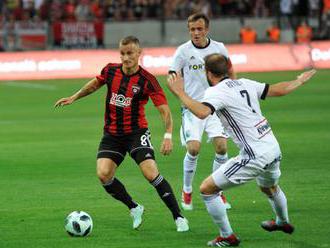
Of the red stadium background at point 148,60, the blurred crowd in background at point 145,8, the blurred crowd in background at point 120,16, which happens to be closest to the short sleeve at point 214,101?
the red stadium background at point 148,60

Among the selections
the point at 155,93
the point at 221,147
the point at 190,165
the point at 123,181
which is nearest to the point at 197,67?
the point at 221,147

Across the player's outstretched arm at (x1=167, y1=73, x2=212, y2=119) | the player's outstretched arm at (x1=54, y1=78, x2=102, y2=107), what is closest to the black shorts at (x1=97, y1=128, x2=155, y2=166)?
the player's outstretched arm at (x1=54, y1=78, x2=102, y2=107)

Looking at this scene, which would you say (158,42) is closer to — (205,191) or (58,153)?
(58,153)

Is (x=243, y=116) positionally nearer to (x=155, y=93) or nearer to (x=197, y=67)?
(x=155, y=93)

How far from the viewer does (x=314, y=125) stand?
19.8m

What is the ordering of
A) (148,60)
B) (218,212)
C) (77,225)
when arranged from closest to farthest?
(218,212), (77,225), (148,60)

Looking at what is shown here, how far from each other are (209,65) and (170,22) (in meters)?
27.7

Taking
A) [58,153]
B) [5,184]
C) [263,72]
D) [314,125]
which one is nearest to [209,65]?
[5,184]

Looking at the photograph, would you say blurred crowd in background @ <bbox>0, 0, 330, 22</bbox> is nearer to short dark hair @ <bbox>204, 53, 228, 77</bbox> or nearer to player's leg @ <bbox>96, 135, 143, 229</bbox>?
player's leg @ <bbox>96, 135, 143, 229</bbox>

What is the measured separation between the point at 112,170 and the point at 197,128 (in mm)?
1974

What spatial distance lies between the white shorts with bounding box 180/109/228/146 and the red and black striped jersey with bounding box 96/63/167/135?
60.1 inches

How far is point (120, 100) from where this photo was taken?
10523mm

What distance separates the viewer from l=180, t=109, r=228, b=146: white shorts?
1203 cm

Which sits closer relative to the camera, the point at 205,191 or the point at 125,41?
the point at 205,191
